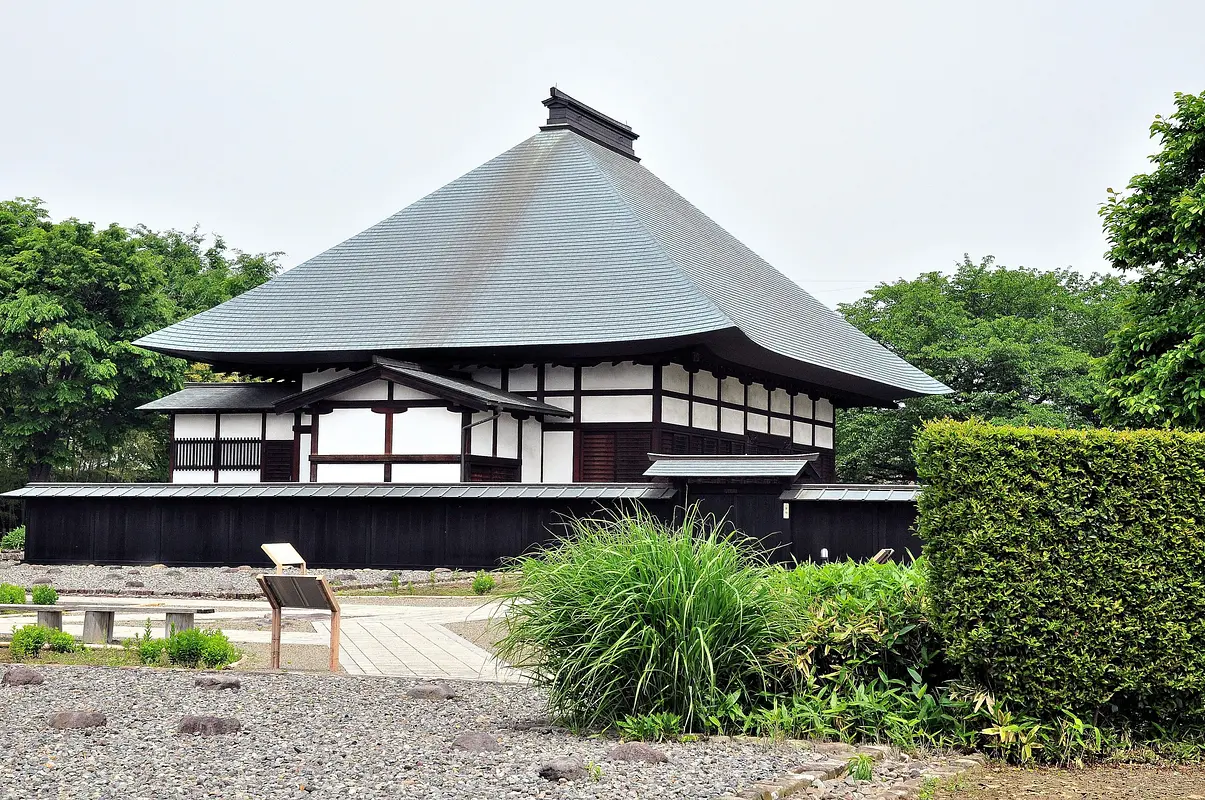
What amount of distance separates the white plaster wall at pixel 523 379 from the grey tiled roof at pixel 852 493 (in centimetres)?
688

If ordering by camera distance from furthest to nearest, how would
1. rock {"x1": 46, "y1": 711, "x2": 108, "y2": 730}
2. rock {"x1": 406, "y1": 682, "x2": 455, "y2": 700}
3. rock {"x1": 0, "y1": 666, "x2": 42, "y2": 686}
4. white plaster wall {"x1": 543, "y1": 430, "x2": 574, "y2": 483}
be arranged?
white plaster wall {"x1": 543, "y1": 430, "x2": 574, "y2": 483} → rock {"x1": 0, "y1": 666, "x2": 42, "y2": 686} → rock {"x1": 406, "y1": 682, "x2": 455, "y2": 700} → rock {"x1": 46, "y1": 711, "x2": 108, "y2": 730}

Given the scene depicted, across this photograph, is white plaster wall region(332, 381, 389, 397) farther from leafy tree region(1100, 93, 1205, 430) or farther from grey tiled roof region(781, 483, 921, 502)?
leafy tree region(1100, 93, 1205, 430)

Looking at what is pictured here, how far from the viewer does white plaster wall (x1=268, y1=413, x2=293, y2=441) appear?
28.8 meters

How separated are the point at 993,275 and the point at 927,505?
37.6m

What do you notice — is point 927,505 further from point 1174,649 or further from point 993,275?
point 993,275

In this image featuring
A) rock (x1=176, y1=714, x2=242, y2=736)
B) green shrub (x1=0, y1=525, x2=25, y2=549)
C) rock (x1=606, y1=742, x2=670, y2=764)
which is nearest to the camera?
rock (x1=606, y1=742, x2=670, y2=764)

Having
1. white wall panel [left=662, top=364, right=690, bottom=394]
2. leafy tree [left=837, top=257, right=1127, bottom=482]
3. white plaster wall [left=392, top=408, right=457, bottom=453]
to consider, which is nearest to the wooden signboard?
white plaster wall [left=392, top=408, right=457, bottom=453]

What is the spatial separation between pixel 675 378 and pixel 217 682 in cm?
1866

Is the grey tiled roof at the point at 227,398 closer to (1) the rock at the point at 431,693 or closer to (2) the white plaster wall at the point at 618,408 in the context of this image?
(2) the white plaster wall at the point at 618,408

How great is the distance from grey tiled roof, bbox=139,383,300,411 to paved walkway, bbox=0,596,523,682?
36.1ft

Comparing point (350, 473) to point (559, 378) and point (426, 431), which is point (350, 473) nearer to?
point (426, 431)

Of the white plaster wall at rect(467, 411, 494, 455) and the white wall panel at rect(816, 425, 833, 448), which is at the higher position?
the white wall panel at rect(816, 425, 833, 448)

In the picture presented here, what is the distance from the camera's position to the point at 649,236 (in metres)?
28.9

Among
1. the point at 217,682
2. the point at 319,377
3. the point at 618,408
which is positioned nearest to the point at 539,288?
the point at 618,408
